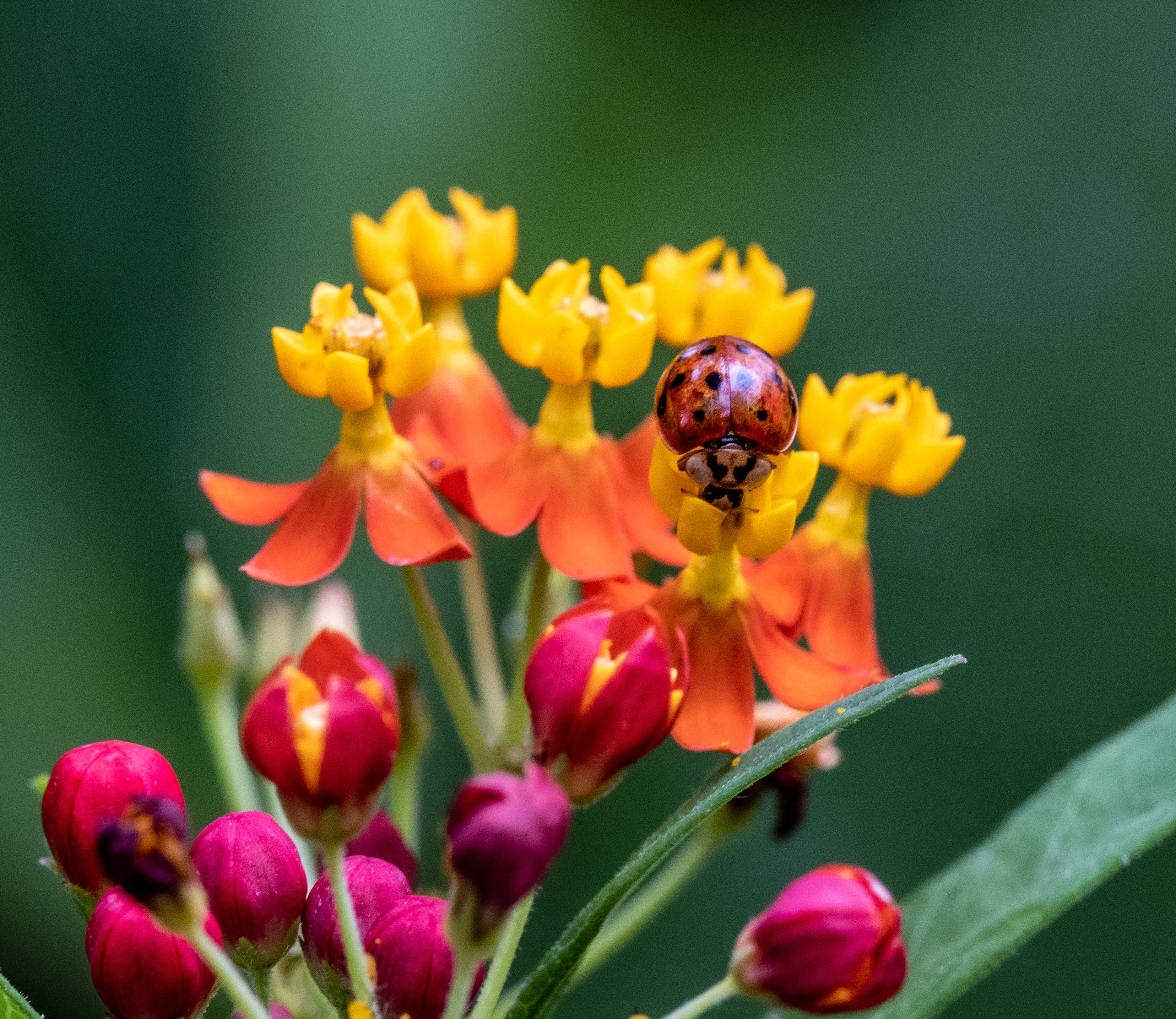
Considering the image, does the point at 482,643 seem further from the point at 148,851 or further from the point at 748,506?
the point at 148,851

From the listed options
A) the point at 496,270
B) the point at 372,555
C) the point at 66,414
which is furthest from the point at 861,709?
the point at 66,414

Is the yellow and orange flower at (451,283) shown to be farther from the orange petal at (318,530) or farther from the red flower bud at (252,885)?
the red flower bud at (252,885)

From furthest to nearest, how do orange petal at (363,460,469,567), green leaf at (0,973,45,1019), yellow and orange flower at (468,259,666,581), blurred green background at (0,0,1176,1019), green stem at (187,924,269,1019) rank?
1. blurred green background at (0,0,1176,1019)
2. yellow and orange flower at (468,259,666,581)
3. orange petal at (363,460,469,567)
4. green leaf at (0,973,45,1019)
5. green stem at (187,924,269,1019)

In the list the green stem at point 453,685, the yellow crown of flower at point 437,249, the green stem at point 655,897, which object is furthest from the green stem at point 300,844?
the yellow crown of flower at point 437,249

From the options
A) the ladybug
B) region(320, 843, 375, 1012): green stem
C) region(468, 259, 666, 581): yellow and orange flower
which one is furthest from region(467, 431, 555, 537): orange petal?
region(320, 843, 375, 1012): green stem

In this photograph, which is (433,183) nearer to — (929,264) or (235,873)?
(929,264)

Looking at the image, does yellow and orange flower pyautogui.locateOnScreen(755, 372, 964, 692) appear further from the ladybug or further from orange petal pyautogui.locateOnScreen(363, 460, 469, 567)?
orange petal pyautogui.locateOnScreen(363, 460, 469, 567)
